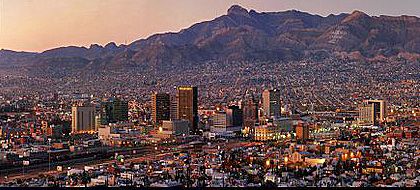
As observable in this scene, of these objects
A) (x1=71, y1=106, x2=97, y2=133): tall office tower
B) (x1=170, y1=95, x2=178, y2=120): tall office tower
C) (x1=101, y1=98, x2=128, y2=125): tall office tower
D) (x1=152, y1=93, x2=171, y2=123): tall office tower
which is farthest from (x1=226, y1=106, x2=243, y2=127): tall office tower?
(x1=71, y1=106, x2=97, y2=133): tall office tower

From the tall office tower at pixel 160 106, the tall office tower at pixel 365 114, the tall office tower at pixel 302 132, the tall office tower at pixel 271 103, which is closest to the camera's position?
the tall office tower at pixel 302 132

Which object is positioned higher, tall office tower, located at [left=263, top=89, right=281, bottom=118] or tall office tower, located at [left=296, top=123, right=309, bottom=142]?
tall office tower, located at [left=263, top=89, right=281, bottom=118]

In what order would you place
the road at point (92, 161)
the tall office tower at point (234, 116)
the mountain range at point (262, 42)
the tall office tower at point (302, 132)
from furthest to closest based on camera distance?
the mountain range at point (262, 42) < the tall office tower at point (234, 116) < the tall office tower at point (302, 132) < the road at point (92, 161)

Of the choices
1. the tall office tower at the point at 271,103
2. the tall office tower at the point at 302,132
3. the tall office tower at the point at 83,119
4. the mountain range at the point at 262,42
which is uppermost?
the mountain range at the point at 262,42

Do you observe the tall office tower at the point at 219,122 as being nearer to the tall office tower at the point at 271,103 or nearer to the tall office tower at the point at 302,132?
the tall office tower at the point at 271,103

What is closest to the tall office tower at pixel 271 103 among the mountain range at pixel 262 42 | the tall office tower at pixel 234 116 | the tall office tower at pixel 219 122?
the tall office tower at pixel 234 116

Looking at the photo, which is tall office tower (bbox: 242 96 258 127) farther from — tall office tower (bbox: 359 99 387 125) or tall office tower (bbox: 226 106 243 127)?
tall office tower (bbox: 359 99 387 125)

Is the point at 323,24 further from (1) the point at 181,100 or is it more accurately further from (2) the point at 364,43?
(1) the point at 181,100

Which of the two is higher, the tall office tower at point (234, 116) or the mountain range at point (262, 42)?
the mountain range at point (262, 42)
